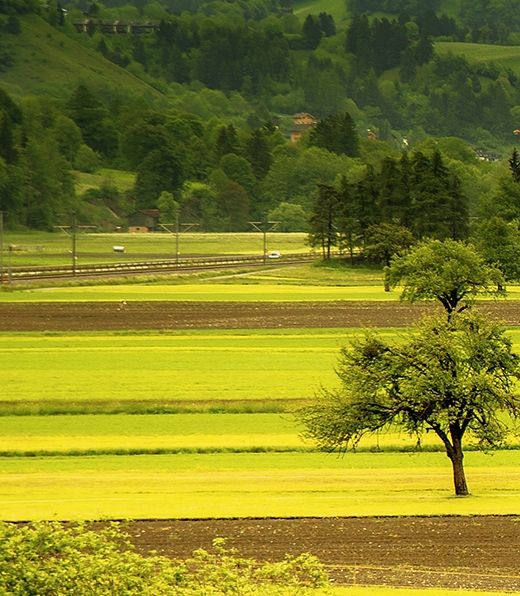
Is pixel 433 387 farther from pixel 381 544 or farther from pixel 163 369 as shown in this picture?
pixel 163 369

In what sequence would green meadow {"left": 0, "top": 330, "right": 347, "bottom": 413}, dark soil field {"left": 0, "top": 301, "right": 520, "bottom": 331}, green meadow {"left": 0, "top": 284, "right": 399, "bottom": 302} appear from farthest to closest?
1. green meadow {"left": 0, "top": 284, "right": 399, "bottom": 302}
2. dark soil field {"left": 0, "top": 301, "right": 520, "bottom": 331}
3. green meadow {"left": 0, "top": 330, "right": 347, "bottom": 413}

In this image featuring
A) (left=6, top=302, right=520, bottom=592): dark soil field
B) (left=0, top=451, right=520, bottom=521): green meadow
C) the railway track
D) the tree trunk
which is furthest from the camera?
the railway track

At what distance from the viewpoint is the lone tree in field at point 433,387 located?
1649 inches

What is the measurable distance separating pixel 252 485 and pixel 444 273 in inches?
1610

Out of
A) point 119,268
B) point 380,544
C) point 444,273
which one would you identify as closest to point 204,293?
point 119,268

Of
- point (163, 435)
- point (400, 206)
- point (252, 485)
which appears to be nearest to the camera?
point (252, 485)

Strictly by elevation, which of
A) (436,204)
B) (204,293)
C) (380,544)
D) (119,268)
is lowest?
(380,544)

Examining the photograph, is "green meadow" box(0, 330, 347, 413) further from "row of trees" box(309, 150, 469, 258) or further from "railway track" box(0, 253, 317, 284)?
"row of trees" box(309, 150, 469, 258)

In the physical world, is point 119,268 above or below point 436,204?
below

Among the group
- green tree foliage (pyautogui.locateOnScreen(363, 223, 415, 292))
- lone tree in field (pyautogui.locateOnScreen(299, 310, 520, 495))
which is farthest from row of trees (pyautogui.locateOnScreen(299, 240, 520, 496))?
green tree foliage (pyautogui.locateOnScreen(363, 223, 415, 292))

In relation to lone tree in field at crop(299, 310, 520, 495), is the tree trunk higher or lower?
lower

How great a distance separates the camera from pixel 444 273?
8138 centimetres

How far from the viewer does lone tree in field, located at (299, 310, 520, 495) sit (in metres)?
41.9

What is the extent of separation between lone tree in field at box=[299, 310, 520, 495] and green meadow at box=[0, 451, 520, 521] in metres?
1.48
